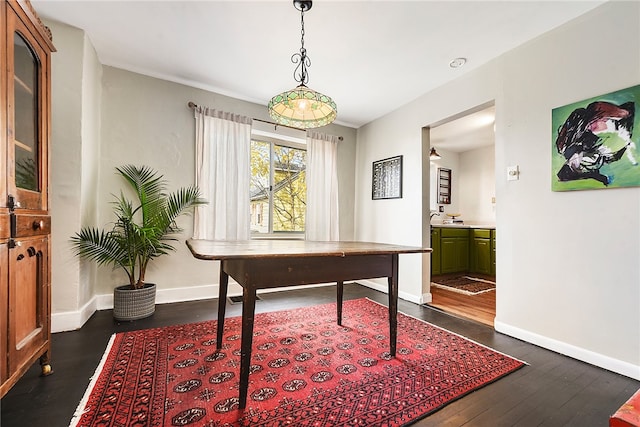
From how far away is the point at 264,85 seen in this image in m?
3.06

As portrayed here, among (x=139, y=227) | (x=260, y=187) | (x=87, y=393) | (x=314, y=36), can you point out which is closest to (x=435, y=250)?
(x=260, y=187)

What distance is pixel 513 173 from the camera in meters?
2.29

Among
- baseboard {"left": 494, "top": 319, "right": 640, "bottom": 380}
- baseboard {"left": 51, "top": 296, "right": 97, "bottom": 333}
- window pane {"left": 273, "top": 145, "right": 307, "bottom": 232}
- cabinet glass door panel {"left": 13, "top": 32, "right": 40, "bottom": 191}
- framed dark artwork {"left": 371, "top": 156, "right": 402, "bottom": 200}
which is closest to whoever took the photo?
cabinet glass door panel {"left": 13, "top": 32, "right": 40, "bottom": 191}

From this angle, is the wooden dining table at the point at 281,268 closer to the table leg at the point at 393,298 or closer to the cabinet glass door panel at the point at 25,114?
the table leg at the point at 393,298

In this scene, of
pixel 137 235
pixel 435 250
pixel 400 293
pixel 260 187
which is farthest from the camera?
pixel 435 250

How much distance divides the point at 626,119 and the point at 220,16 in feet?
9.40

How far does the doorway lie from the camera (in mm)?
3809

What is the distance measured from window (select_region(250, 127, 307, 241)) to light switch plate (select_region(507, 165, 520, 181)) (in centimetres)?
243

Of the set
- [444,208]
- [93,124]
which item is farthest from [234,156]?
[444,208]

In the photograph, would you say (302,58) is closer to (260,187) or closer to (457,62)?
(457,62)

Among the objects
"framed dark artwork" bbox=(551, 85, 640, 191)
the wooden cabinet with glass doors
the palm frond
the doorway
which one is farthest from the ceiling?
the doorway

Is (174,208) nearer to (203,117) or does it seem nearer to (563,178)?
(203,117)

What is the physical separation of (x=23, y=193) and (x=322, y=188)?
2.97 metres

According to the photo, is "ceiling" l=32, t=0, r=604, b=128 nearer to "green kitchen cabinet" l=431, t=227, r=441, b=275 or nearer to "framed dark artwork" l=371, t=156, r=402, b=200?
"framed dark artwork" l=371, t=156, r=402, b=200
